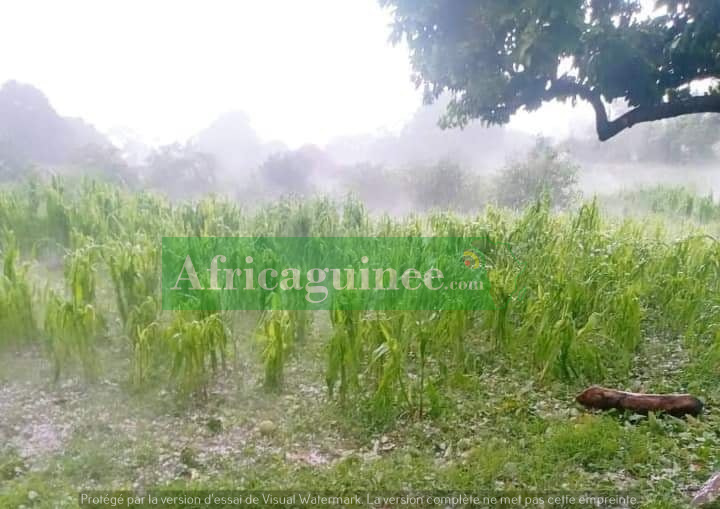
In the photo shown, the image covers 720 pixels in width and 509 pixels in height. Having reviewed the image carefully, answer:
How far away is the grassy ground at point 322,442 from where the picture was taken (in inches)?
73.2

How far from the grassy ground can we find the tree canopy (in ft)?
7.47

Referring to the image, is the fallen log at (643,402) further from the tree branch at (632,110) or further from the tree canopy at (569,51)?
the tree branch at (632,110)

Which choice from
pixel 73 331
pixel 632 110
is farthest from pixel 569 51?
pixel 73 331

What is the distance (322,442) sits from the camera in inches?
82.9

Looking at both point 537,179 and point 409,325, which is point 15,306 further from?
point 537,179

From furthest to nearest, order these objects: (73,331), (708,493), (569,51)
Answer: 1. (569,51)
2. (73,331)
3. (708,493)

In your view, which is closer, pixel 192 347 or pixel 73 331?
pixel 192 347

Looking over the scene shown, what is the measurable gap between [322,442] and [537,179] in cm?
737

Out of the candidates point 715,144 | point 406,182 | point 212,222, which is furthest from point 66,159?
point 715,144

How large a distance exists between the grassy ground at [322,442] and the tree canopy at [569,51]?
228 cm

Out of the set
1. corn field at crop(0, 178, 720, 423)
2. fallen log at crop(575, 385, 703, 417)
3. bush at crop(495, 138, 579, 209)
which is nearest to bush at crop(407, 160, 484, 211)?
bush at crop(495, 138, 579, 209)

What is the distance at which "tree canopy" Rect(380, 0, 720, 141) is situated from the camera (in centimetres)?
355

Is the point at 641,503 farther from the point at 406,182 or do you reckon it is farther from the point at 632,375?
the point at 406,182

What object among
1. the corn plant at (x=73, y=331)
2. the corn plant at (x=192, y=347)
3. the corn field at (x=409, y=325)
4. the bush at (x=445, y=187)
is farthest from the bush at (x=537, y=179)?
the corn plant at (x=73, y=331)
